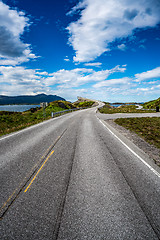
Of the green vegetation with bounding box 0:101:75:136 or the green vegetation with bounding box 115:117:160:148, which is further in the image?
the green vegetation with bounding box 0:101:75:136

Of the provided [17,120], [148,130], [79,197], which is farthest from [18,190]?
[17,120]

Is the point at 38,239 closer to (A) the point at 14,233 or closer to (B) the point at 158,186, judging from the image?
(A) the point at 14,233

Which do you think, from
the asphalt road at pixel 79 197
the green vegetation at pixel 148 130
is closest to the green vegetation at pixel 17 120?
the asphalt road at pixel 79 197

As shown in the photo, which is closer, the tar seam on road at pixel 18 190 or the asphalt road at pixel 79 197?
the asphalt road at pixel 79 197

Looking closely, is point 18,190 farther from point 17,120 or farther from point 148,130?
point 17,120

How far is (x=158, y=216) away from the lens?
3027 millimetres

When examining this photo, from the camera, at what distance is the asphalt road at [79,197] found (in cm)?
268

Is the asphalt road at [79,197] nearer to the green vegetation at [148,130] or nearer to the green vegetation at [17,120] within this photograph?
the green vegetation at [148,130]

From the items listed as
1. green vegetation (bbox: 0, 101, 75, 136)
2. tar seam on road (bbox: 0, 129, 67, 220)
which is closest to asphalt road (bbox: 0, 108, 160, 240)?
tar seam on road (bbox: 0, 129, 67, 220)

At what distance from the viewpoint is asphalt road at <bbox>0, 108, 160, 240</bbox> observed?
8.78ft

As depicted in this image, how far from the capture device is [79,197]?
362 cm

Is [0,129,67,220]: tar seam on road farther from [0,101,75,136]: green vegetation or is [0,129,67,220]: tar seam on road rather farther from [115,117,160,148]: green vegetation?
[0,101,75,136]: green vegetation

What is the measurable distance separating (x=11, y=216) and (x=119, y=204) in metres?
2.76

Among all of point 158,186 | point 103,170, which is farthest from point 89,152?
point 158,186
